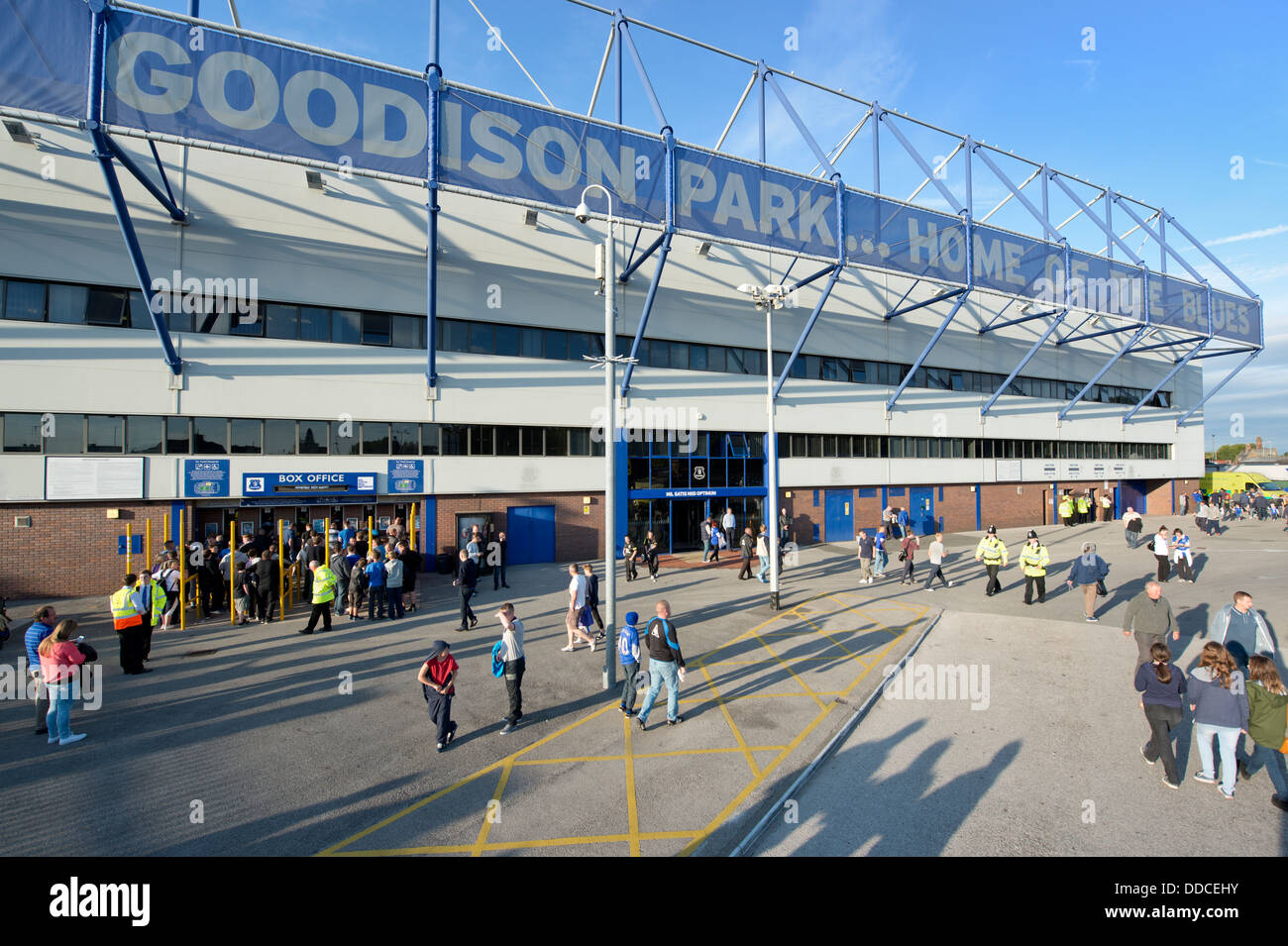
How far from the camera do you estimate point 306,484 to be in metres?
16.9

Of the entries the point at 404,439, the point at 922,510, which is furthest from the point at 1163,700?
the point at 922,510

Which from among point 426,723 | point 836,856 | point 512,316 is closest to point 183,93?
point 512,316

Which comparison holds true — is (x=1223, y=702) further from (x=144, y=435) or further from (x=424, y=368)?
(x=144, y=435)

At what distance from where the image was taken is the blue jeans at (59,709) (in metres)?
6.68

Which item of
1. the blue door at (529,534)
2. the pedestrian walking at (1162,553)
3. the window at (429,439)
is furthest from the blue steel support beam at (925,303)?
the window at (429,439)

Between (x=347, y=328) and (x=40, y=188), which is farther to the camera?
(x=347, y=328)

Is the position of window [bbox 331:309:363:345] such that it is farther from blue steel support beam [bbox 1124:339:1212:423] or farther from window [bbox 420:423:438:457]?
blue steel support beam [bbox 1124:339:1212:423]

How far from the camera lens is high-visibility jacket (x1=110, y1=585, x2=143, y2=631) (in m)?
8.74

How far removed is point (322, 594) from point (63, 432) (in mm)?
10554

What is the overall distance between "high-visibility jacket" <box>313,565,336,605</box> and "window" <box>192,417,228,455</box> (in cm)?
801

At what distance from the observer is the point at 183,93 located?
12.4 metres

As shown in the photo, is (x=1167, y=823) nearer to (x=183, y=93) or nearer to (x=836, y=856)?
(x=836, y=856)

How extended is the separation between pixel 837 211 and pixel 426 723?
20.2 meters

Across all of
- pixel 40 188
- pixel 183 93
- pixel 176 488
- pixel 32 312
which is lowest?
pixel 176 488
